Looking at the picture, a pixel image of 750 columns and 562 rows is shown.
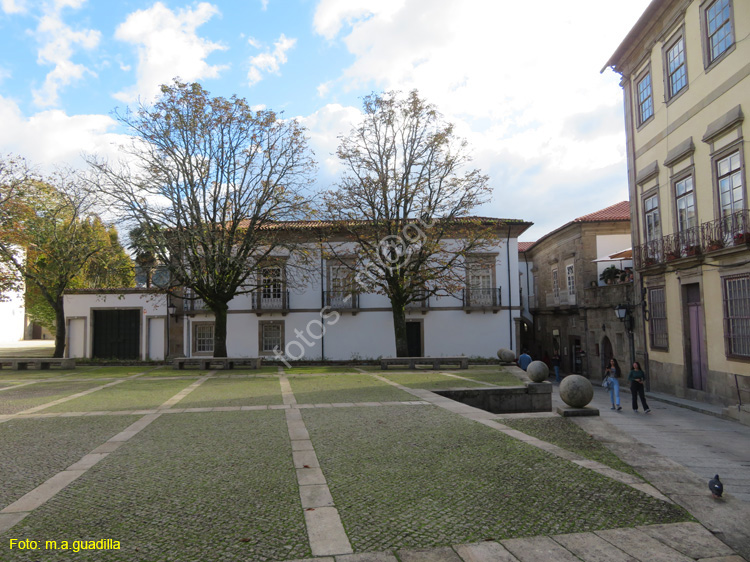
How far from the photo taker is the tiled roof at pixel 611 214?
26266mm

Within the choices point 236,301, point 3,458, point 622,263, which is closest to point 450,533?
point 3,458

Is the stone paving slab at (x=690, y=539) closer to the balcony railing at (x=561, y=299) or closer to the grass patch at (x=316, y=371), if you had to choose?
the grass patch at (x=316, y=371)

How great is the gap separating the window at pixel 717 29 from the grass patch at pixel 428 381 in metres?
10.7

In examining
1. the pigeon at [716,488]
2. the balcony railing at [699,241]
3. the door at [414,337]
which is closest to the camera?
the pigeon at [716,488]

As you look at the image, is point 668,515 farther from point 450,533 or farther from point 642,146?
point 642,146

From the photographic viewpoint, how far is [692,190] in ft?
50.0

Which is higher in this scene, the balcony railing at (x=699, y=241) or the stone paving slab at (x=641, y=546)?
the balcony railing at (x=699, y=241)

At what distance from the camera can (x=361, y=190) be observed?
21875 mm

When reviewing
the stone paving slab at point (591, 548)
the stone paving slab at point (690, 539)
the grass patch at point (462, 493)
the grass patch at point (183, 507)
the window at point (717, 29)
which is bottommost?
the stone paving slab at point (690, 539)

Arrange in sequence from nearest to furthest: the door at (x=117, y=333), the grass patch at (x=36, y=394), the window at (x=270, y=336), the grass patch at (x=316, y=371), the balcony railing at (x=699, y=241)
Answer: the grass patch at (x=36, y=394) → the balcony railing at (x=699, y=241) → the grass patch at (x=316, y=371) → the window at (x=270, y=336) → the door at (x=117, y=333)

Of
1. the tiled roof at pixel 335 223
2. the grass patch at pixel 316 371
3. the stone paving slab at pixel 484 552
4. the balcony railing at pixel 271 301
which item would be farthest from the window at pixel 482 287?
the stone paving slab at pixel 484 552

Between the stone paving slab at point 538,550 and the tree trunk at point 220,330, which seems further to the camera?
the tree trunk at point 220,330

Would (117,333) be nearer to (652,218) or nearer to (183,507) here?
(652,218)

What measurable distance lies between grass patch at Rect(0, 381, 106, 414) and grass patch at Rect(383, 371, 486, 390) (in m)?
8.64
